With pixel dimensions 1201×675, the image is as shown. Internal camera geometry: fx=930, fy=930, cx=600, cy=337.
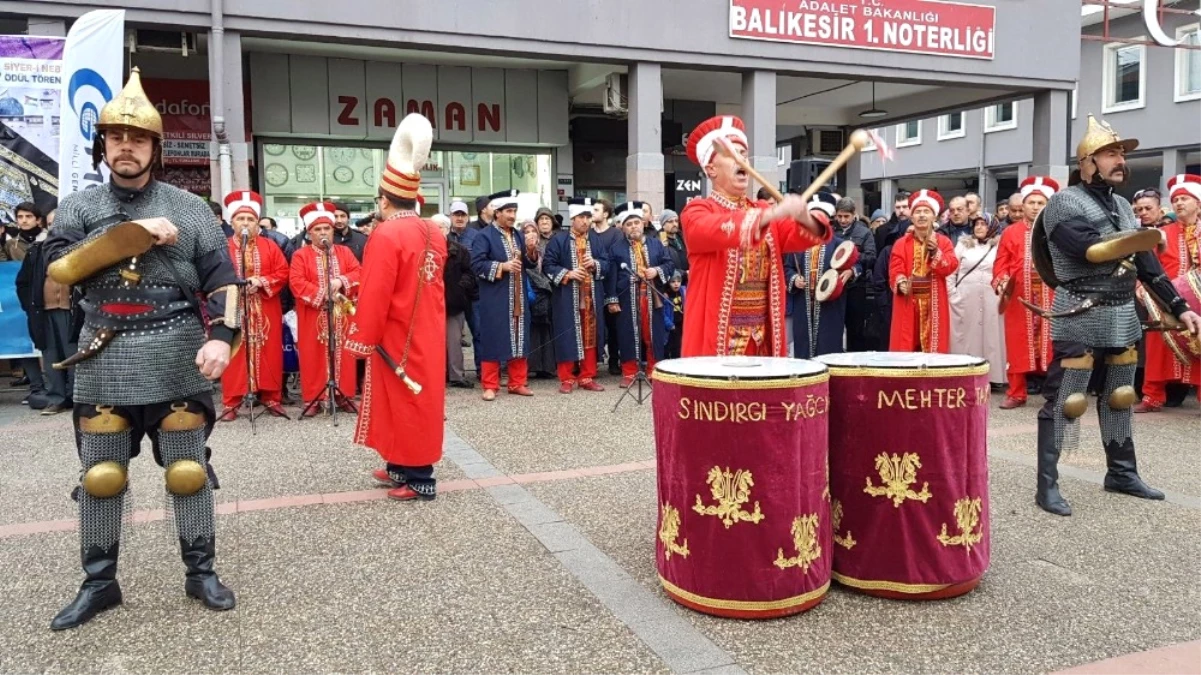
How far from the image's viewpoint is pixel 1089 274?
5.03 metres

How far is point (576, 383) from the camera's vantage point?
9.86 metres

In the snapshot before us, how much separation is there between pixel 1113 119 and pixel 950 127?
6.24 metres

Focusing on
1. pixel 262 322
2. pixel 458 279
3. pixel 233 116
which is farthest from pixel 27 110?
pixel 458 279

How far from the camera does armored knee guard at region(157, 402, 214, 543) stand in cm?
363

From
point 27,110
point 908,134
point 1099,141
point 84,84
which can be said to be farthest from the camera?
point 908,134

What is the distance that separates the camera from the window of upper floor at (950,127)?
3014cm

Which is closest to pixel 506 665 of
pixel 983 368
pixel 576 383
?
pixel 983 368

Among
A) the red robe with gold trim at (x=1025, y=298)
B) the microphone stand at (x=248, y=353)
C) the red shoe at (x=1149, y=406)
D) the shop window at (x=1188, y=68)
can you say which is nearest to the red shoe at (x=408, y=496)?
the microphone stand at (x=248, y=353)

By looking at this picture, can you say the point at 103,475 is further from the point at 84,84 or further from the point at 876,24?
the point at 876,24

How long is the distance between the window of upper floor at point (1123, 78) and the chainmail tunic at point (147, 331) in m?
25.9

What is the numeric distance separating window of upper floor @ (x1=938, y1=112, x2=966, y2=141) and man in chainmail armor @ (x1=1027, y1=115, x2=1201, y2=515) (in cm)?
2704

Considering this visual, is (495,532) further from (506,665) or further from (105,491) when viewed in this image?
(105,491)

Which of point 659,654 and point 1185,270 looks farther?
point 1185,270

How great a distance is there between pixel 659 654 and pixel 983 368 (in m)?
1.72
